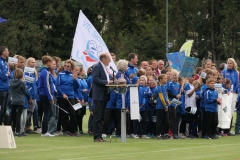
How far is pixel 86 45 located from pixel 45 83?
2.29m

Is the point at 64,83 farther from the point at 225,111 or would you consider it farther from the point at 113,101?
the point at 225,111

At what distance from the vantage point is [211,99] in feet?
61.7

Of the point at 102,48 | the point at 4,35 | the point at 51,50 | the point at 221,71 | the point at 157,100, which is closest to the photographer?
the point at 157,100

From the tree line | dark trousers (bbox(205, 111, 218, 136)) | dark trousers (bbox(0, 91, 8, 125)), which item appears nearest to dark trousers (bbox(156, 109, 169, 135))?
dark trousers (bbox(205, 111, 218, 136))

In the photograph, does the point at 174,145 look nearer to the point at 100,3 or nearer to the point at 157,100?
the point at 157,100

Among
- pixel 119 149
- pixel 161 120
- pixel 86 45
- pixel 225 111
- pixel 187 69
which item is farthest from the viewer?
pixel 86 45

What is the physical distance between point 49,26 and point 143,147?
44.9 metres

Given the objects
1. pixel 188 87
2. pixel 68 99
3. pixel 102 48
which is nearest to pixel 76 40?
pixel 102 48

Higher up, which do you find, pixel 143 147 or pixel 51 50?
pixel 51 50

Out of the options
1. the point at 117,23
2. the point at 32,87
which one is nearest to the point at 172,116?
the point at 32,87

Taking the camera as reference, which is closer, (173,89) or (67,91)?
(173,89)

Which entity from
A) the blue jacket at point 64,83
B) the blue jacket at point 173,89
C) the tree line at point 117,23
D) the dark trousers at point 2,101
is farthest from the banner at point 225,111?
the tree line at point 117,23

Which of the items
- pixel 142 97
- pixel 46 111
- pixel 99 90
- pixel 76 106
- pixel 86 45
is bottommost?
pixel 46 111

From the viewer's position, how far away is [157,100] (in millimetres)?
18438
